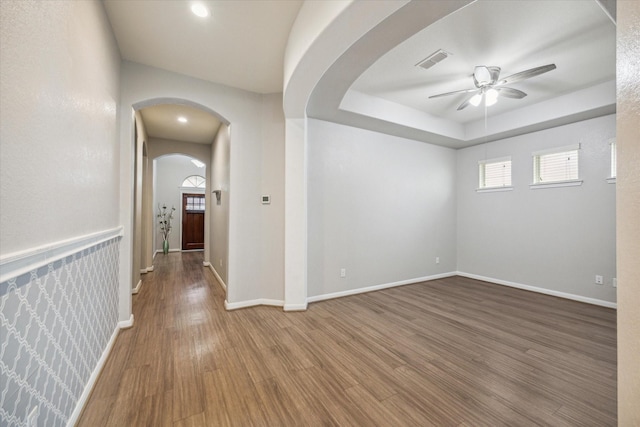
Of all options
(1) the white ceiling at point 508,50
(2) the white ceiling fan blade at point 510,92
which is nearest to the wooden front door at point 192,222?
(1) the white ceiling at point 508,50

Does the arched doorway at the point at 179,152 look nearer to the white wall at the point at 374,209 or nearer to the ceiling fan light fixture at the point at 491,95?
the white wall at the point at 374,209

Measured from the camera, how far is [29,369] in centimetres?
106

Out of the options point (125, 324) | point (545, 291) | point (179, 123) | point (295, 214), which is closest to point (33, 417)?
point (125, 324)

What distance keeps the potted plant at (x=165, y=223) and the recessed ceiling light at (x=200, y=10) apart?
756 centimetres

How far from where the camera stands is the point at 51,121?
4.02 ft

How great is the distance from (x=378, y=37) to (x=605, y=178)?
157 inches

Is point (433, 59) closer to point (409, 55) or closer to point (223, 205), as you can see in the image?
point (409, 55)

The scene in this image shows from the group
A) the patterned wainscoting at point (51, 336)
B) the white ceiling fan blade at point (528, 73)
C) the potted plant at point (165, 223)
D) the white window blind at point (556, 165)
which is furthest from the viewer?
the potted plant at point (165, 223)

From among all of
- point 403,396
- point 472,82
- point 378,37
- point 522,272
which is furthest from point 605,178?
point 403,396

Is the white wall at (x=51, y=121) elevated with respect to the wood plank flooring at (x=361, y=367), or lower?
elevated

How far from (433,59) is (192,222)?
28.5ft

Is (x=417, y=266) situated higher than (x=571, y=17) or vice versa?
(x=571, y=17)

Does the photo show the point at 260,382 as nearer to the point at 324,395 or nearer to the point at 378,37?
the point at 324,395

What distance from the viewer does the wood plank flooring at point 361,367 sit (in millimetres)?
1548
